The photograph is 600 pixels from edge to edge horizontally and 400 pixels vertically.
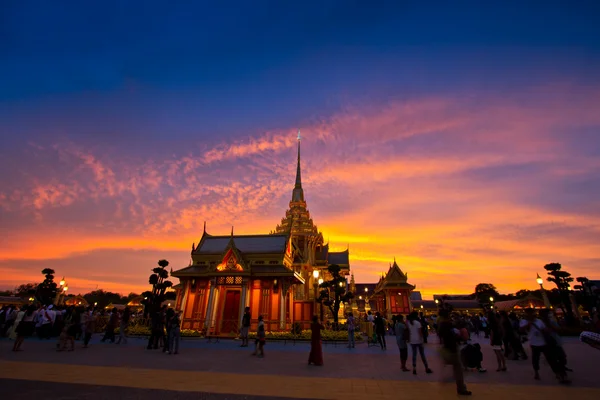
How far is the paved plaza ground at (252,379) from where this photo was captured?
726cm

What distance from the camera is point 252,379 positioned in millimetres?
8812

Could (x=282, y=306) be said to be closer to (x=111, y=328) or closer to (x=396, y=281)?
(x=111, y=328)

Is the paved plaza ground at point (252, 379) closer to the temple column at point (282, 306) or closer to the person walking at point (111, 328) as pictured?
the person walking at point (111, 328)

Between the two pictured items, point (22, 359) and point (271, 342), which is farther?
point (271, 342)

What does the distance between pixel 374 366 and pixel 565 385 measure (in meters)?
5.63

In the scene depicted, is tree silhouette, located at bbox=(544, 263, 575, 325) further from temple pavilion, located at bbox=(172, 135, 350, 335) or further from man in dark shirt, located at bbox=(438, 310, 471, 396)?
man in dark shirt, located at bbox=(438, 310, 471, 396)

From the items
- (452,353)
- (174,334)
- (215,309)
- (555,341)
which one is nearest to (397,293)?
(215,309)

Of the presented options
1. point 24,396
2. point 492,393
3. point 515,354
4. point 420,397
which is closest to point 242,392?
point 420,397

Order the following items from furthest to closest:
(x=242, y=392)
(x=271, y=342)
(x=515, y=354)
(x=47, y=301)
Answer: (x=47, y=301) → (x=271, y=342) → (x=515, y=354) → (x=242, y=392)

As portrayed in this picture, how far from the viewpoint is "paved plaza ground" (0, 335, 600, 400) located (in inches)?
286

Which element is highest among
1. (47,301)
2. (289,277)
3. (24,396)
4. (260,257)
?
(260,257)

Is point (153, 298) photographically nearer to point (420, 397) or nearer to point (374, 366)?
point (374, 366)

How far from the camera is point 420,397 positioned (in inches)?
282

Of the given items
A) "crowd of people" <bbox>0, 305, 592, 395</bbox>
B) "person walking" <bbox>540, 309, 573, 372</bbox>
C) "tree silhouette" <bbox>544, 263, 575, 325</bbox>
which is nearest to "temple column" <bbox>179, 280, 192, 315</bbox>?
"crowd of people" <bbox>0, 305, 592, 395</bbox>
